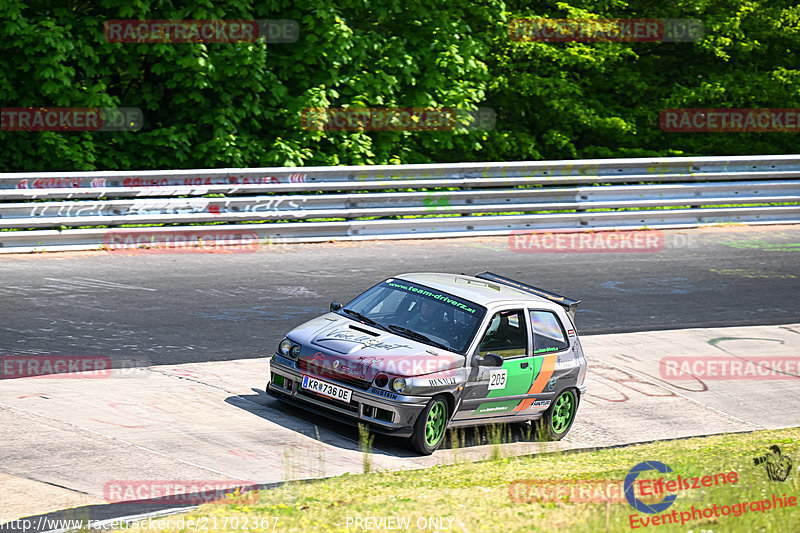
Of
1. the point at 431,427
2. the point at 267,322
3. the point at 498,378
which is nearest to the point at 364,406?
the point at 431,427

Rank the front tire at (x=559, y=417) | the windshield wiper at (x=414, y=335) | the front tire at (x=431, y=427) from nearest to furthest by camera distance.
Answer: the front tire at (x=431, y=427), the windshield wiper at (x=414, y=335), the front tire at (x=559, y=417)

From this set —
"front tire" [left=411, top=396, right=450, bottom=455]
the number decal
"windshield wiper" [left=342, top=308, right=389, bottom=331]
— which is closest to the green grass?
"front tire" [left=411, top=396, right=450, bottom=455]

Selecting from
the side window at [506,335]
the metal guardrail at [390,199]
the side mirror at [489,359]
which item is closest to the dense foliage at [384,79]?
the metal guardrail at [390,199]

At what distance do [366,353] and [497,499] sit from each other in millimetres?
2771

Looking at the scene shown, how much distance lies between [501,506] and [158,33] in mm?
13074

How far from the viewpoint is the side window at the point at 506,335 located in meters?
9.77

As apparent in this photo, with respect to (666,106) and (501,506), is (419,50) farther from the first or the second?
(501,506)

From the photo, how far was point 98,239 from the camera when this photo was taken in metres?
15.4

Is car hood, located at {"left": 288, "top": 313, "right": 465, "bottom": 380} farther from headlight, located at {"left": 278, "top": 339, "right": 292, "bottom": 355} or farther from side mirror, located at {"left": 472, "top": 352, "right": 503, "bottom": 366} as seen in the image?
side mirror, located at {"left": 472, "top": 352, "right": 503, "bottom": 366}

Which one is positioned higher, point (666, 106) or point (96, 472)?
point (666, 106)

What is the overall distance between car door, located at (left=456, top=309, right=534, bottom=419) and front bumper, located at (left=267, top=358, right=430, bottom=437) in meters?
0.74

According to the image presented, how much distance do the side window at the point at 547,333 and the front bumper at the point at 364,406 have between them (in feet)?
5.59

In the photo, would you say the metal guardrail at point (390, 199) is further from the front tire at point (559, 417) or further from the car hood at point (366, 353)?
the front tire at point (559, 417)

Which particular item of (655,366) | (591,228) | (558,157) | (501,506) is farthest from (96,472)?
(558,157)
